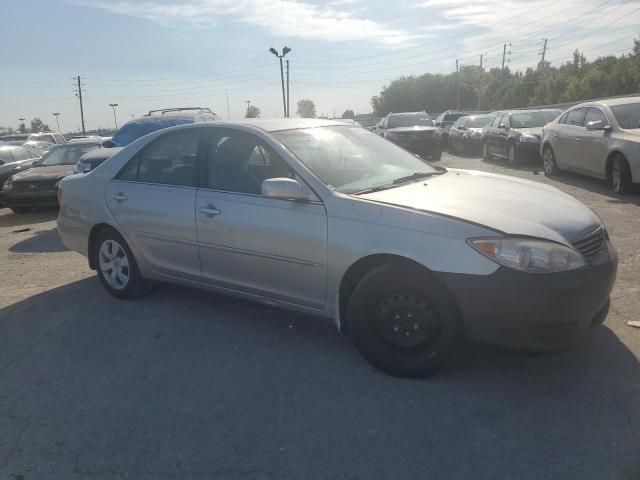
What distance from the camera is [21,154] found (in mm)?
13836

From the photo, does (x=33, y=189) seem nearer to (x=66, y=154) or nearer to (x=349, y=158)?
(x=66, y=154)

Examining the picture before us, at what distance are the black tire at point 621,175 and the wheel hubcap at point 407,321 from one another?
6956 mm

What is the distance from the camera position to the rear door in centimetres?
433

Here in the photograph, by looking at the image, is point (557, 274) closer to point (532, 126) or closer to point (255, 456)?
point (255, 456)

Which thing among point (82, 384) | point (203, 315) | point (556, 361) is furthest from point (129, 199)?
point (556, 361)

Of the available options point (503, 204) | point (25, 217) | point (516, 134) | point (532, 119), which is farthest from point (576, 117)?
point (25, 217)

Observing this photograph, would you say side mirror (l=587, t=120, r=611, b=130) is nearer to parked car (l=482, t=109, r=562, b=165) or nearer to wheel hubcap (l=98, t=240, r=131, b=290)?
parked car (l=482, t=109, r=562, b=165)

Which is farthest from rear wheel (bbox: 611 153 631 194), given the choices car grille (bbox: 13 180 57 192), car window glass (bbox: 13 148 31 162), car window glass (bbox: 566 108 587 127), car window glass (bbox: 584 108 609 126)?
car window glass (bbox: 13 148 31 162)

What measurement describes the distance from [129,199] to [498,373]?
10.9ft

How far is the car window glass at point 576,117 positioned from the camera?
10.4 metres

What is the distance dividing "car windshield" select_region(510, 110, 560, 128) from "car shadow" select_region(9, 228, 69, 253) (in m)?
11.8

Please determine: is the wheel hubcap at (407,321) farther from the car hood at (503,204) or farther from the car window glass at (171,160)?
the car window glass at (171,160)

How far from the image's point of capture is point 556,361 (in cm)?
348

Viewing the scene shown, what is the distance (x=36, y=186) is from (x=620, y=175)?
10734 mm
